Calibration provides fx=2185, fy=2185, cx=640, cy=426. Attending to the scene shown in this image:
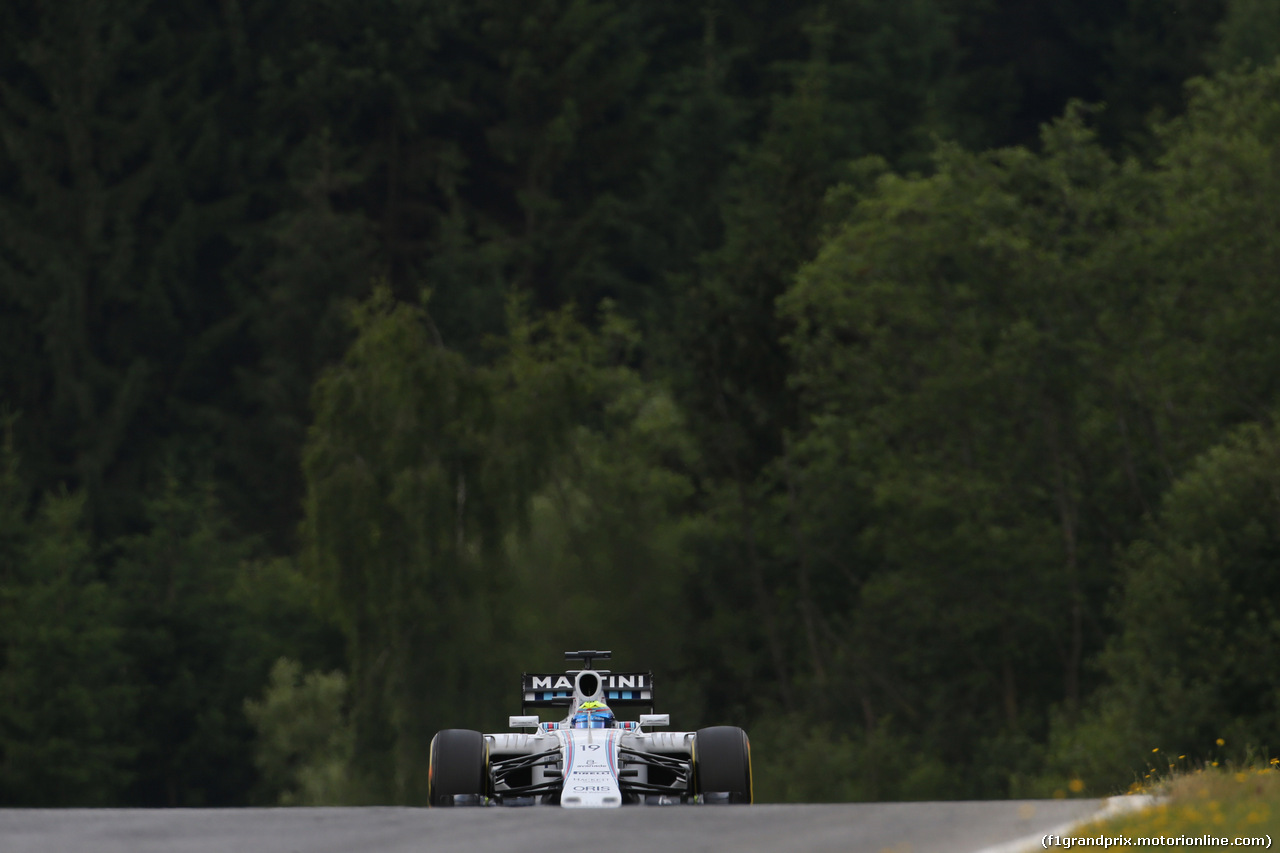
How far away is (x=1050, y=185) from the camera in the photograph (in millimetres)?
47531

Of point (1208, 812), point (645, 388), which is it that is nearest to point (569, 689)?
point (1208, 812)

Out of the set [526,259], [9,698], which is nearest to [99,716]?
[9,698]

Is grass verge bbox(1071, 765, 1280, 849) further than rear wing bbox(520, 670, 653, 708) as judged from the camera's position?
No

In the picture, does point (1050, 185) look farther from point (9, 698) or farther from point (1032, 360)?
point (9, 698)

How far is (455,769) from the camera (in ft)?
53.8

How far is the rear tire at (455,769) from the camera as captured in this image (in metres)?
16.3

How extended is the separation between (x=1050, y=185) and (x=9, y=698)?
33.6m

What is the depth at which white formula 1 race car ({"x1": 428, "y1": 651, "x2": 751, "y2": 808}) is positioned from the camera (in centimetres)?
1631

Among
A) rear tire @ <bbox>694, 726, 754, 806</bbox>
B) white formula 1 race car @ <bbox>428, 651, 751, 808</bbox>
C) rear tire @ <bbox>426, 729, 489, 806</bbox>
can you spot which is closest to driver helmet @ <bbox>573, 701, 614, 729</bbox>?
white formula 1 race car @ <bbox>428, 651, 751, 808</bbox>

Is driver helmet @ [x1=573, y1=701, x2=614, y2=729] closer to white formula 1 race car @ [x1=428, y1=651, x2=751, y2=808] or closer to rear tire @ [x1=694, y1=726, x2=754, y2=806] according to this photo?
white formula 1 race car @ [x1=428, y1=651, x2=751, y2=808]

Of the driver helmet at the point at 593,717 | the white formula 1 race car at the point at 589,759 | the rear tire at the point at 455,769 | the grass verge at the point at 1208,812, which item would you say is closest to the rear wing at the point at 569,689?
the white formula 1 race car at the point at 589,759

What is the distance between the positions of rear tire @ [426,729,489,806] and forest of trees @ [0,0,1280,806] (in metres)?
18.9

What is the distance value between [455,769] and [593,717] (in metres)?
1.48

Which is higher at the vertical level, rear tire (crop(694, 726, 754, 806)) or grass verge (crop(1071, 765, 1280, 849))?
rear tire (crop(694, 726, 754, 806))
